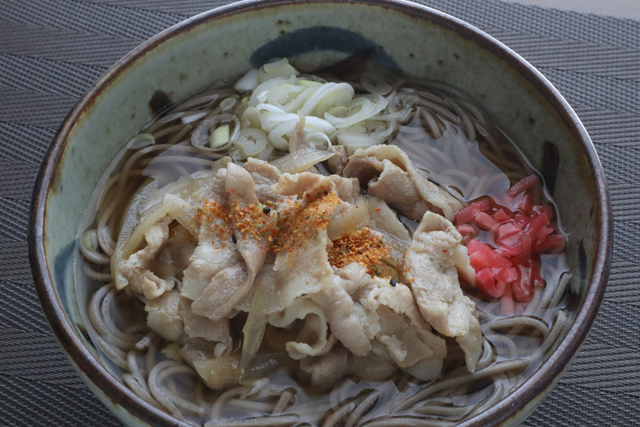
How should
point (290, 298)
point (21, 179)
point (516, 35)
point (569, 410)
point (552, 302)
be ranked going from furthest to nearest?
point (516, 35), point (21, 179), point (569, 410), point (552, 302), point (290, 298)

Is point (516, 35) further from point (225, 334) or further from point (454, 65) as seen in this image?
point (225, 334)

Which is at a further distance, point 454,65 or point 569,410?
point 454,65

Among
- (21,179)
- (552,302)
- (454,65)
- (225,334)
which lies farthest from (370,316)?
(21,179)

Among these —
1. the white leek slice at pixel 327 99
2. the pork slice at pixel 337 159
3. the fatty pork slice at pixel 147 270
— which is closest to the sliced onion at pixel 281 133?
the white leek slice at pixel 327 99

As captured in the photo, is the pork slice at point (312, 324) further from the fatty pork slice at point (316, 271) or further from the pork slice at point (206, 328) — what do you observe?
the pork slice at point (206, 328)

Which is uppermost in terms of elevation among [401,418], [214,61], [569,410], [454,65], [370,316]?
[454,65]

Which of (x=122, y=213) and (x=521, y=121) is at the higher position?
(x=521, y=121)

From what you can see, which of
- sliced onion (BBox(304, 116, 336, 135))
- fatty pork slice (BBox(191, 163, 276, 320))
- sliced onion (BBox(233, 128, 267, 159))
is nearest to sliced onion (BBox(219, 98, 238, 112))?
sliced onion (BBox(233, 128, 267, 159))

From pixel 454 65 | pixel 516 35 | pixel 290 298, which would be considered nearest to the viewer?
pixel 290 298
